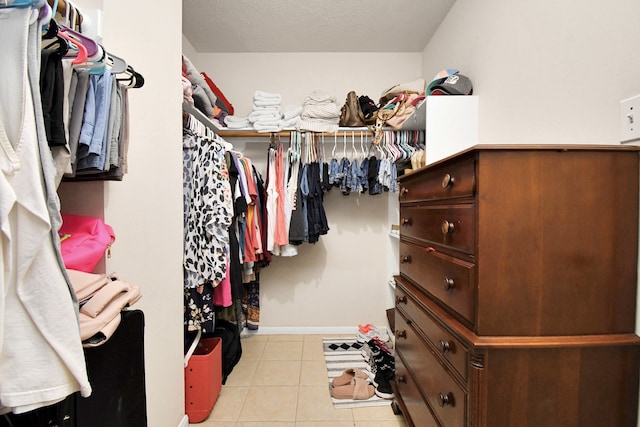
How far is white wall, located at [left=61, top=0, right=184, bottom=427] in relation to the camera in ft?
3.01

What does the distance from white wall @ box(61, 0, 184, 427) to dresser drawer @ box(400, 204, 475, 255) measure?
113 centimetres

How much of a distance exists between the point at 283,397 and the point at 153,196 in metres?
1.42

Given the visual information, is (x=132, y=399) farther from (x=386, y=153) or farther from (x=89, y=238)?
(x=386, y=153)

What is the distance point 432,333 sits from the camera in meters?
1.00

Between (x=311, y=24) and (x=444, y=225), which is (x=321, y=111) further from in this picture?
(x=444, y=225)

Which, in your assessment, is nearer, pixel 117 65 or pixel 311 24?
pixel 117 65

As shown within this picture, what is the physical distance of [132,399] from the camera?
0.71 meters

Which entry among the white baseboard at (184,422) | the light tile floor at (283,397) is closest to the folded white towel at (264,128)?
the light tile floor at (283,397)

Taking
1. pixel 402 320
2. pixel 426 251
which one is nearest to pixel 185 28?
pixel 426 251

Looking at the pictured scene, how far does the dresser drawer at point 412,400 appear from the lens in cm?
105

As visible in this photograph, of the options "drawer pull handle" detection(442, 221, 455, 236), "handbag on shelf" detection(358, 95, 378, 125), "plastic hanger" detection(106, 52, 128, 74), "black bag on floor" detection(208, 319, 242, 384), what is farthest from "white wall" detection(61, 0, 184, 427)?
"handbag on shelf" detection(358, 95, 378, 125)

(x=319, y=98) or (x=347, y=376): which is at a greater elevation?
(x=319, y=98)

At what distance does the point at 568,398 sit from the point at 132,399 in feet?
3.88

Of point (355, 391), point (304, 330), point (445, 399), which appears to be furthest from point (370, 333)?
point (445, 399)
